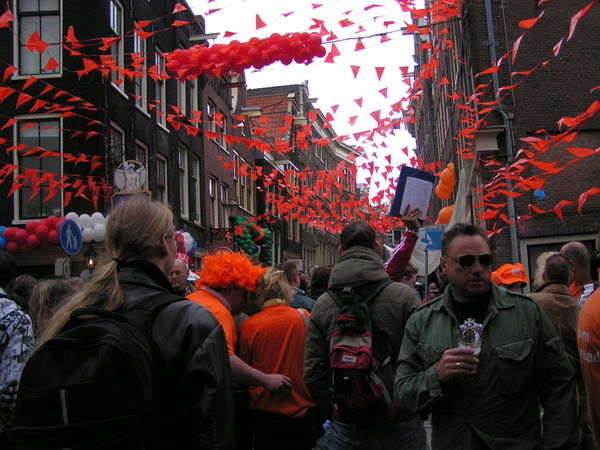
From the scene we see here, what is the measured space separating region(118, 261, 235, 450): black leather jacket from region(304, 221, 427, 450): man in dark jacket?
1.58 m

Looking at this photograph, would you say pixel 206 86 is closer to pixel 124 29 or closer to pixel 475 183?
pixel 124 29

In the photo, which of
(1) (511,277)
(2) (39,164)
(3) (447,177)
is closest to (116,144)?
(2) (39,164)

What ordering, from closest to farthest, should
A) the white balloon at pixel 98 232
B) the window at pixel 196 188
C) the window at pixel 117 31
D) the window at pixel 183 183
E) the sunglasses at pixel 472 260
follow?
the sunglasses at pixel 472 260
the white balloon at pixel 98 232
the window at pixel 117 31
the window at pixel 183 183
the window at pixel 196 188

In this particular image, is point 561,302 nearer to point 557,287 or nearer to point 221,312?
point 557,287

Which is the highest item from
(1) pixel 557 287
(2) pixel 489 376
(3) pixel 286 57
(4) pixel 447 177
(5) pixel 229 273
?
(3) pixel 286 57

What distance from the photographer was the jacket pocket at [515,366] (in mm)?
2658

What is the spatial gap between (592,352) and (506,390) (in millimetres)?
456

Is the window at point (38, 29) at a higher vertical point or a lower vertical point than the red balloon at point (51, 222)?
higher

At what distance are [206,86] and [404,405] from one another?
2492 centimetres

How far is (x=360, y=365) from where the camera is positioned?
3227mm

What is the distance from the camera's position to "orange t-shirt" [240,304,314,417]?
4.38m

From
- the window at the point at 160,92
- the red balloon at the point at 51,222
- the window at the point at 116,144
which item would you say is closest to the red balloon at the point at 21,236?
the red balloon at the point at 51,222

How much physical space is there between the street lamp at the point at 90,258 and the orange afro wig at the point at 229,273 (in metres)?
11.4

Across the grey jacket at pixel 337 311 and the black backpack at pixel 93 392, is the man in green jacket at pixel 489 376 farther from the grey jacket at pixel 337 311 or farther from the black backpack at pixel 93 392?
the black backpack at pixel 93 392
